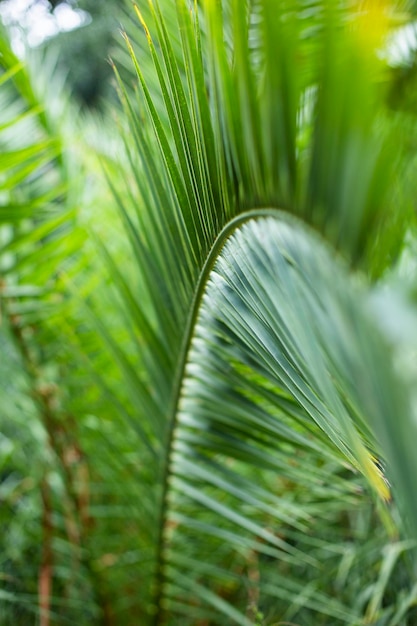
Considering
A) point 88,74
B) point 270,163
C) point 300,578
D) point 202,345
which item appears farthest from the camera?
point 88,74

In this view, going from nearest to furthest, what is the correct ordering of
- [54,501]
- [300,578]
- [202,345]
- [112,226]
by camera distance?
[202,345]
[300,578]
[54,501]
[112,226]

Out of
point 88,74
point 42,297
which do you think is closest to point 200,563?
point 42,297

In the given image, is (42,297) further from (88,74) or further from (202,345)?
(88,74)

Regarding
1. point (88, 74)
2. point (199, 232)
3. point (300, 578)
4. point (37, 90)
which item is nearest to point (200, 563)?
point (300, 578)

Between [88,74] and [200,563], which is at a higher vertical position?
[88,74]

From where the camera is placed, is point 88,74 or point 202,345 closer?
point 202,345

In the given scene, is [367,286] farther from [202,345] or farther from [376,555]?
[376,555]

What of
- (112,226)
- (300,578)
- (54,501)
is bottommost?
(300,578)
